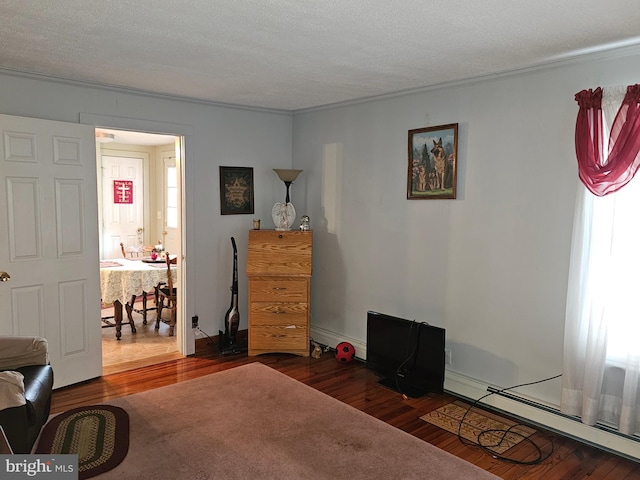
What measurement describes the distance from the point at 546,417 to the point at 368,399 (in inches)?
47.5

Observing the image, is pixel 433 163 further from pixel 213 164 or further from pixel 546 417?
pixel 213 164

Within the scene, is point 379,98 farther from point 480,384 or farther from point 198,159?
point 480,384

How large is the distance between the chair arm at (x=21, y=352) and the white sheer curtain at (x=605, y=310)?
3188 millimetres

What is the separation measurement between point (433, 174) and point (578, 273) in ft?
4.29

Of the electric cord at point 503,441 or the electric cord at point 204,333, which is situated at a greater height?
the electric cord at point 204,333

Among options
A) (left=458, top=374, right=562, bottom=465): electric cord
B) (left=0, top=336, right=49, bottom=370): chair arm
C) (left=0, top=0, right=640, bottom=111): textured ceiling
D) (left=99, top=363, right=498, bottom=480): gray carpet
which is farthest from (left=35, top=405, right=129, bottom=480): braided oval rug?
(left=0, top=0, right=640, bottom=111): textured ceiling

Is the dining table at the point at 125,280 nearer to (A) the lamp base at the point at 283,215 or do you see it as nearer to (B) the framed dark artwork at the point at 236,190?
(B) the framed dark artwork at the point at 236,190

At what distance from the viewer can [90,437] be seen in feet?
9.55

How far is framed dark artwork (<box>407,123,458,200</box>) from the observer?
364 centimetres

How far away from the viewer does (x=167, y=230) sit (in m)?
7.35

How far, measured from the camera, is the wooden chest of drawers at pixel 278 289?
450 cm

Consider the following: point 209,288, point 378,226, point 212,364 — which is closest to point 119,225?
point 209,288

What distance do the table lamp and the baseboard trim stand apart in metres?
2.03

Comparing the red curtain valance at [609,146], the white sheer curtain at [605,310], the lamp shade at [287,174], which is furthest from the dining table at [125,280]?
the red curtain valance at [609,146]
